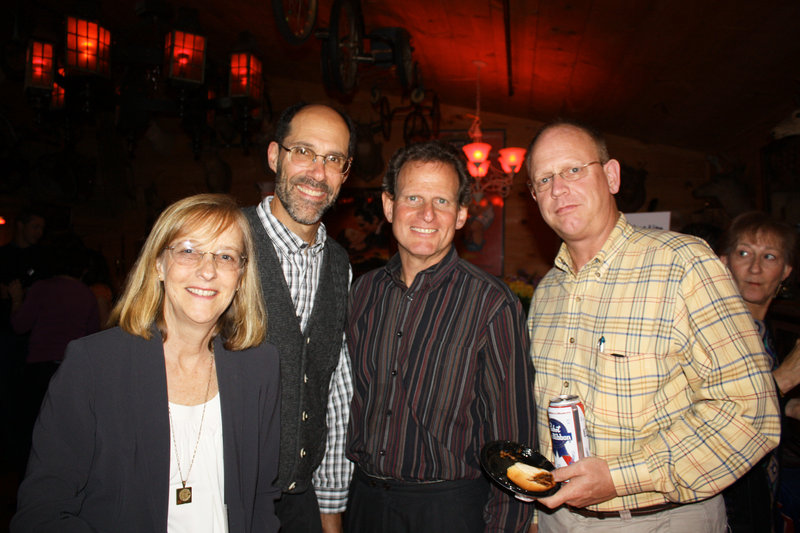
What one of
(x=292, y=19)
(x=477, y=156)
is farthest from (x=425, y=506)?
(x=477, y=156)

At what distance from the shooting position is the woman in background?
187 cm

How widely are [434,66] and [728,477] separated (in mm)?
5499

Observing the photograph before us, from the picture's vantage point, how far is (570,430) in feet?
4.68

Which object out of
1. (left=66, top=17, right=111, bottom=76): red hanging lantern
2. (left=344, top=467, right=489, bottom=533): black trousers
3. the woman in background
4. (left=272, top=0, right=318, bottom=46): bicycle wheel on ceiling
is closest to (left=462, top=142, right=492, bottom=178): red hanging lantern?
(left=272, top=0, right=318, bottom=46): bicycle wheel on ceiling

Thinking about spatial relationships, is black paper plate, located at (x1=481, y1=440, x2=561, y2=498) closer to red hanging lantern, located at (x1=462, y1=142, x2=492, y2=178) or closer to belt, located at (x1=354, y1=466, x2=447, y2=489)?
belt, located at (x1=354, y1=466, x2=447, y2=489)

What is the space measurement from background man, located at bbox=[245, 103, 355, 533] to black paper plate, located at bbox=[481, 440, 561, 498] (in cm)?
77

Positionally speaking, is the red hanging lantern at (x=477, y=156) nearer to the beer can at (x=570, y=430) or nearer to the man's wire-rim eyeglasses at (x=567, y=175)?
the man's wire-rim eyeglasses at (x=567, y=175)

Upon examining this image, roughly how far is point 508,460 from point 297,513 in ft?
3.19

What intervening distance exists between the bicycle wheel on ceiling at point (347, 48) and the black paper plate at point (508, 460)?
2.95m

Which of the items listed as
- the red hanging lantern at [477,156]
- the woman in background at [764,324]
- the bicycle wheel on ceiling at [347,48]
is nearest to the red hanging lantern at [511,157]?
the red hanging lantern at [477,156]

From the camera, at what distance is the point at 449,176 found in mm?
1904

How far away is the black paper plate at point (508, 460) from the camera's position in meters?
1.36

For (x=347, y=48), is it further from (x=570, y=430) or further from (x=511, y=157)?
(x=570, y=430)

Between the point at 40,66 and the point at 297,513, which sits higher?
the point at 40,66
